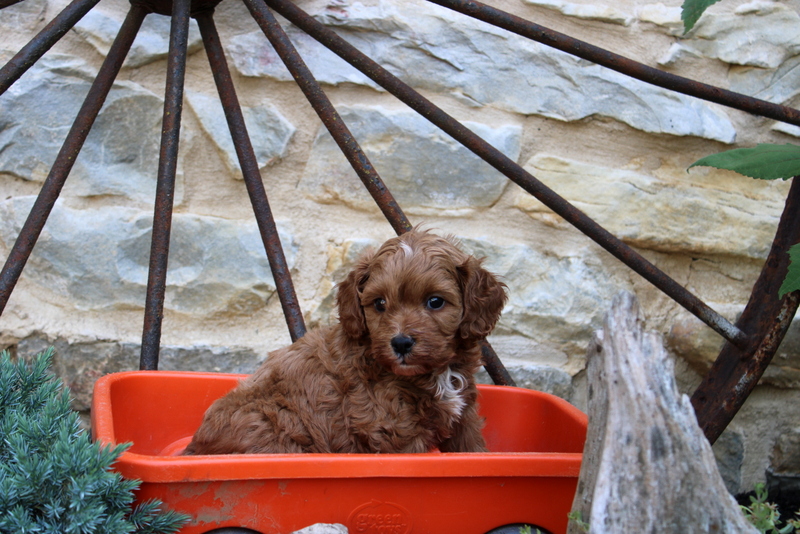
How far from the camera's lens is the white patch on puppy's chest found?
2094 mm

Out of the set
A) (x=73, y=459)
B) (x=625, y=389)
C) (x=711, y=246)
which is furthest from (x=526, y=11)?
(x=73, y=459)

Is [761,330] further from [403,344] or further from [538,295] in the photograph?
[403,344]

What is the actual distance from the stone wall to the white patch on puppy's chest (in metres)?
0.86

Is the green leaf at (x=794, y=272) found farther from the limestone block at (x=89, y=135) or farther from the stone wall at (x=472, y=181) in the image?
the limestone block at (x=89, y=135)

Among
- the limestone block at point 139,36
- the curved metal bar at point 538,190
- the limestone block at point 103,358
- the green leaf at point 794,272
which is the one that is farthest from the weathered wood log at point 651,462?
the limestone block at point 139,36

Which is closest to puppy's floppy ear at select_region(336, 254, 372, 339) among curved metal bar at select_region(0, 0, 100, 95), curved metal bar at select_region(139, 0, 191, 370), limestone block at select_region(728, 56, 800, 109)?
curved metal bar at select_region(139, 0, 191, 370)

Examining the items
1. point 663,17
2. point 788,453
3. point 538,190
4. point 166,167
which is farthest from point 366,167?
point 788,453

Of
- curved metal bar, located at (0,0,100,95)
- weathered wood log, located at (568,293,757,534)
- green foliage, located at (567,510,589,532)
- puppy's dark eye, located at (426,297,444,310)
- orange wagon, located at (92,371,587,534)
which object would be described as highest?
curved metal bar, located at (0,0,100,95)

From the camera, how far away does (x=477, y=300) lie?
2107 mm

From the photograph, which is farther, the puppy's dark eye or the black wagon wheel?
the black wagon wheel

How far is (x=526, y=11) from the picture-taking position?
2.94m

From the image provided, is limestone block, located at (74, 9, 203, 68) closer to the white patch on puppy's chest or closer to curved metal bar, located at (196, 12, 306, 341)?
curved metal bar, located at (196, 12, 306, 341)

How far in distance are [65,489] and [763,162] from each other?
1961mm

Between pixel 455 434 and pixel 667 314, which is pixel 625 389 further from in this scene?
pixel 667 314
